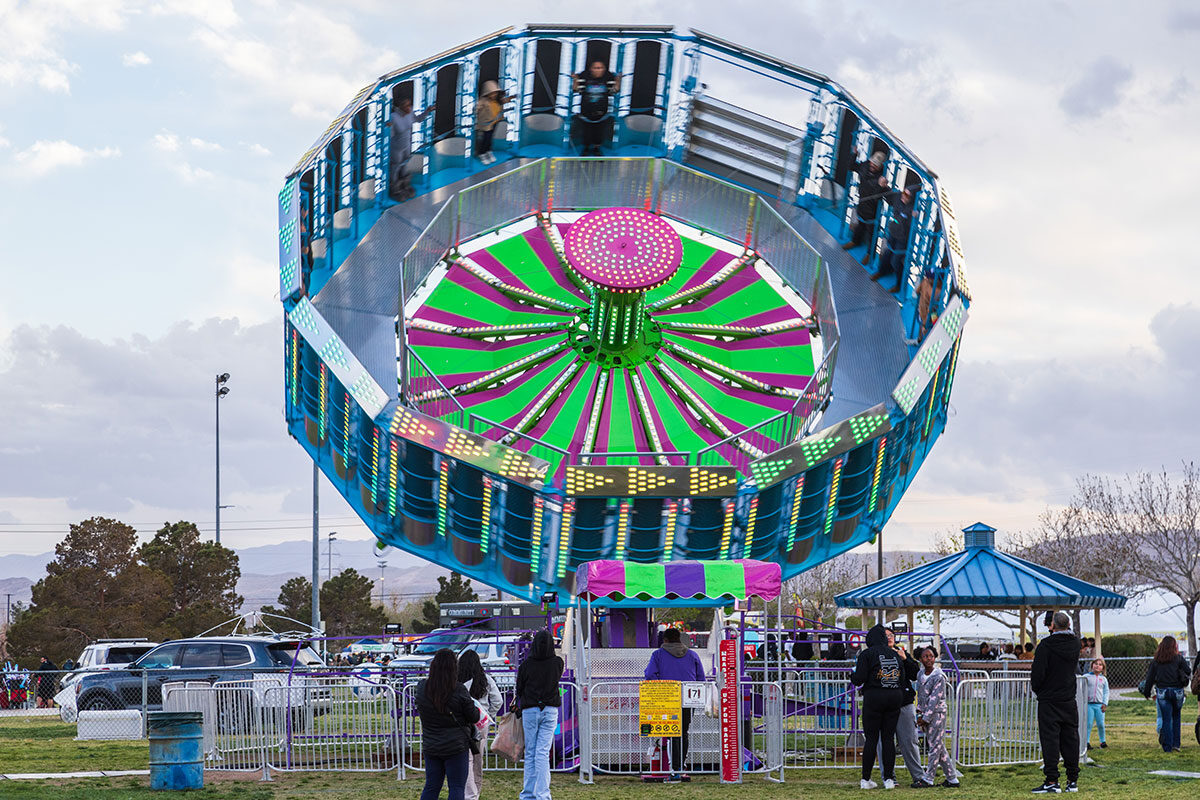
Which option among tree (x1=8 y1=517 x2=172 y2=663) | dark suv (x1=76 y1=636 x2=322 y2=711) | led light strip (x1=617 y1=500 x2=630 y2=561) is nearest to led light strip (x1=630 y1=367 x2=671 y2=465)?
led light strip (x1=617 y1=500 x2=630 y2=561)

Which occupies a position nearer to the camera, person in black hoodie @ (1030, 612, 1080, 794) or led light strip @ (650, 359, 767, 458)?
person in black hoodie @ (1030, 612, 1080, 794)

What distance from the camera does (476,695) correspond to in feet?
41.9

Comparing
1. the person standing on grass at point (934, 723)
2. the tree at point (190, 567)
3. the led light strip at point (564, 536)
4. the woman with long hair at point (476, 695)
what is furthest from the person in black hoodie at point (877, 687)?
the tree at point (190, 567)

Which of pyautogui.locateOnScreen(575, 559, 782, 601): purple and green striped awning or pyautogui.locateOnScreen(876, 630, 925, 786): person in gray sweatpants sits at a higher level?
pyautogui.locateOnScreen(575, 559, 782, 601): purple and green striped awning

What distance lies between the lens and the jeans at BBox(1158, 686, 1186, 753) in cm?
1944

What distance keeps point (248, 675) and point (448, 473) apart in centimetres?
725

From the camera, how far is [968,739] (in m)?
17.6

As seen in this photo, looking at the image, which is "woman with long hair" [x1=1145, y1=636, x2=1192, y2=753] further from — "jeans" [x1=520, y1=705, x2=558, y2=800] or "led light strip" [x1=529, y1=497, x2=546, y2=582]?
"jeans" [x1=520, y1=705, x2=558, y2=800]

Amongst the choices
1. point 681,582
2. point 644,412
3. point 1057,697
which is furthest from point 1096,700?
point 644,412

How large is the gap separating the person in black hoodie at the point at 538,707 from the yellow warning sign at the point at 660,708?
2.94 meters

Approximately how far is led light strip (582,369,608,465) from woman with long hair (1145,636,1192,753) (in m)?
9.10

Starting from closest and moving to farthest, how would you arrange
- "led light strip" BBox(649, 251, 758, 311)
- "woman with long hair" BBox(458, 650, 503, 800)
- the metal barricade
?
1. "woman with long hair" BBox(458, 650, 503, 800)
2. the metal barricade
3. "led light strip" BBox(649, 251, 758, 311)

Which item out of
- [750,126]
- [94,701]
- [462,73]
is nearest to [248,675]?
[94,701]

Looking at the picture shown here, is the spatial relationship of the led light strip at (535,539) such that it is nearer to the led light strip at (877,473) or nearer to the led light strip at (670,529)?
the led light strip at (670,529)
